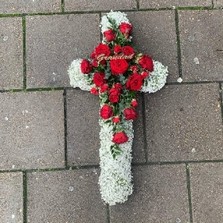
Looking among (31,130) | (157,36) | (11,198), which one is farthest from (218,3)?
(11,198)

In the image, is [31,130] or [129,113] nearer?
[129,113]

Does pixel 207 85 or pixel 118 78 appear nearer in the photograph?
pixel 118 78

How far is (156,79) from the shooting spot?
3168 mm

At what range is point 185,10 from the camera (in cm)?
338

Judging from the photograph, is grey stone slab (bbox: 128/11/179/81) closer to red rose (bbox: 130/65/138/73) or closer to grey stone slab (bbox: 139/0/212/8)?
grey stone slab (bbox: 139/0/212/8)

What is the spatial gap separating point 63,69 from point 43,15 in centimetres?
36

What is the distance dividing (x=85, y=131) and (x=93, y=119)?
86 mm

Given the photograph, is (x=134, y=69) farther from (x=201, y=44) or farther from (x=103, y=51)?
(x=201, y=44)

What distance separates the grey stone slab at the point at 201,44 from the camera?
3.31m

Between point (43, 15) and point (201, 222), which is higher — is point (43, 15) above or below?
above

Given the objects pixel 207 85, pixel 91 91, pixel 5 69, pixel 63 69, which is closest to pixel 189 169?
pixel 207 85

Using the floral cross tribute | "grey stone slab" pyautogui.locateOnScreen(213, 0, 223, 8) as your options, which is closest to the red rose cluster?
the floral cross tribute

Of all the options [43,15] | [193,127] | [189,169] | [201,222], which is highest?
[43,15]

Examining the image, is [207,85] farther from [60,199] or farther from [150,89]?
[60,199]
